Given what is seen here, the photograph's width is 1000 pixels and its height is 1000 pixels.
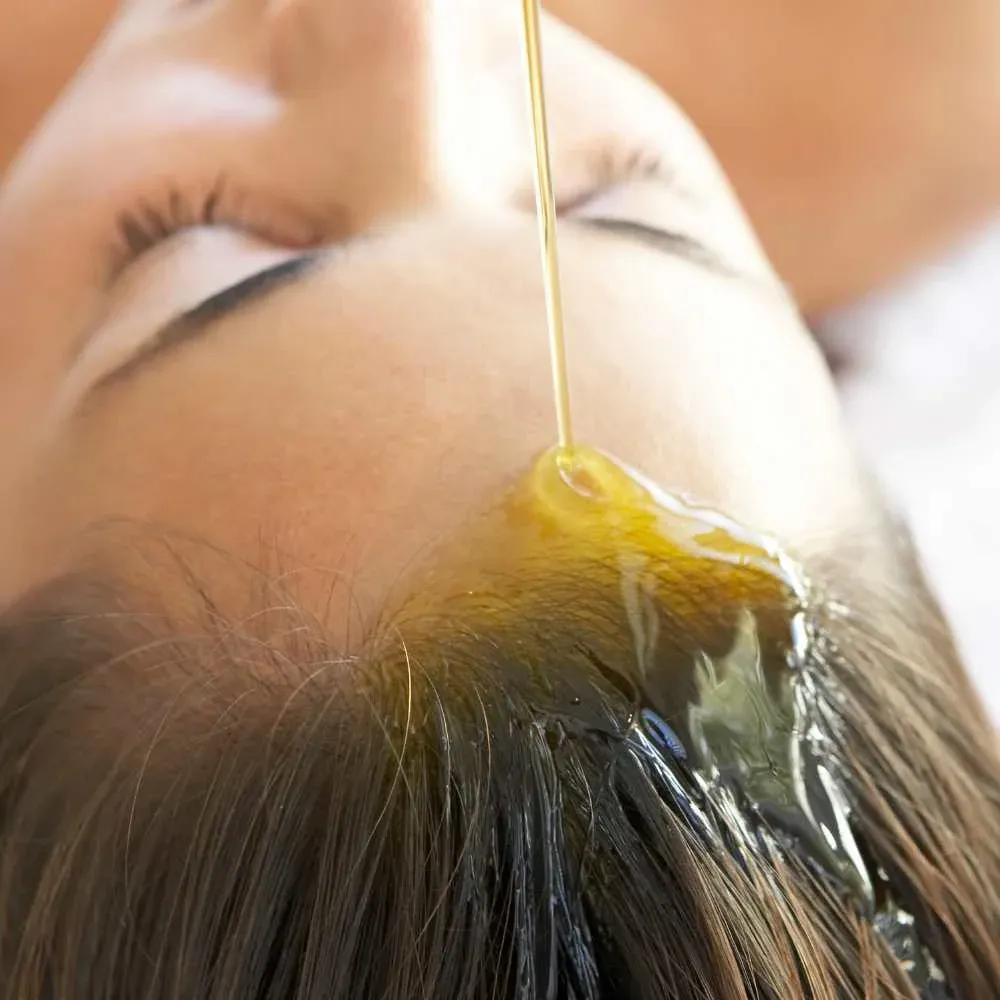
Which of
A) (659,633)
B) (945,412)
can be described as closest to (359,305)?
(659,633)

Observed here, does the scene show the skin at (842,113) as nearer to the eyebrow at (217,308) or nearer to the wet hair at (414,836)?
the eyebrow at (217,308)

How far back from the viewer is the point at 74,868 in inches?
13.6

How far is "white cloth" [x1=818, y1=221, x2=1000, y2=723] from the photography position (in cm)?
48

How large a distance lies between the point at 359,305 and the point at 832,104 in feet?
1.33

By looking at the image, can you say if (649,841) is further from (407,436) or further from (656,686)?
(407,436)

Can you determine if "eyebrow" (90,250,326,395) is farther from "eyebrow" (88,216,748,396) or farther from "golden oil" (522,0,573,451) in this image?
"golden oil" (522,0,573,451)

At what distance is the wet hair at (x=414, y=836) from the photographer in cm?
31

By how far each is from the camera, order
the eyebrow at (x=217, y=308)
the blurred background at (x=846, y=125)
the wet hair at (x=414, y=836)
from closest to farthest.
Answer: the wet hair at (x=414, y=836) < the eyebrow at (x=217, y=308) < the blurred background at (x=846, y=125)

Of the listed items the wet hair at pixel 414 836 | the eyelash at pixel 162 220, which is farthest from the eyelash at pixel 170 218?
the wet hair at pixel 414 836

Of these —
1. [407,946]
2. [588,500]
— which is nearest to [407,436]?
[588,500]

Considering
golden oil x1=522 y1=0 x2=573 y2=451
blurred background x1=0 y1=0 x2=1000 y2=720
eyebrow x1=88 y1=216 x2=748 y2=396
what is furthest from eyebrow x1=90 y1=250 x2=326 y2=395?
blurred background x1=0 y1=0 x2=1000 y2=720

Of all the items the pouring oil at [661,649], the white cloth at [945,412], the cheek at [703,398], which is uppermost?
the white cloth at [945,412]

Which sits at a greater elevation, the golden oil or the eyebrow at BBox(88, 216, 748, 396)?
the golden oil

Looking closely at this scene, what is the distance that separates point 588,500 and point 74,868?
A: 219 millimetres
